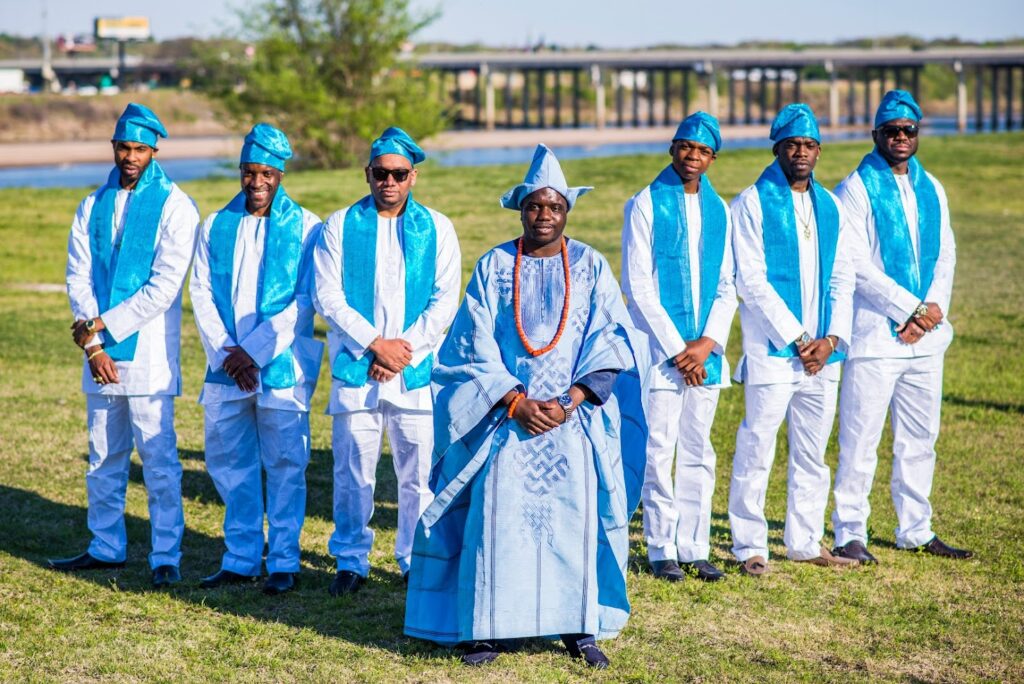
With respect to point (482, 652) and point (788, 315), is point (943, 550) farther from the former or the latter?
point (482, 652)

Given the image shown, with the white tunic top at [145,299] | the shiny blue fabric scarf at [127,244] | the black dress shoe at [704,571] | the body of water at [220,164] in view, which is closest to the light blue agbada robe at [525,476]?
the black dress shoe at [704,571]

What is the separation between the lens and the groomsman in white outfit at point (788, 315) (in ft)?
22.5

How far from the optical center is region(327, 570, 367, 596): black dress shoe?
6.62m

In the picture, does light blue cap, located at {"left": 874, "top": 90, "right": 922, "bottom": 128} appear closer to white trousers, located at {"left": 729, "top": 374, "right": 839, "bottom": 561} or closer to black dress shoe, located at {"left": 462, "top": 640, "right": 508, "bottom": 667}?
white trousers, located at {"left": 729, "top": 374, "right": 839, "bottom": 561}

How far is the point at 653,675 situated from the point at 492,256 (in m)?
1.92

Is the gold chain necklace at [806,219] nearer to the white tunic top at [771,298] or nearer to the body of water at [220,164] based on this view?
the white tunic top at [771,298]

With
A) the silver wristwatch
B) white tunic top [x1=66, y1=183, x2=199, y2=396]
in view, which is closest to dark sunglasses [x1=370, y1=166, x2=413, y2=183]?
white tunic top [x1=66, y1=183, x2=199, y2=396]

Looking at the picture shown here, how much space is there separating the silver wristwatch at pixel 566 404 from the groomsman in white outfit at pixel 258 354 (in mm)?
1722

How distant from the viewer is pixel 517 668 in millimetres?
5648

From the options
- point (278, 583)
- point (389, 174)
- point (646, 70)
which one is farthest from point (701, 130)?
point (646, 70)

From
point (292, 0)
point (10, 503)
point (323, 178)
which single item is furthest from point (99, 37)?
point (10, 503)

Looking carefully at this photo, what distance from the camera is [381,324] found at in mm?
6660

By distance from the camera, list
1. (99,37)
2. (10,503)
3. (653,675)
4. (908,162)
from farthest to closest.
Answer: (99,37)
(10,503)
(908,162)
(653,675)

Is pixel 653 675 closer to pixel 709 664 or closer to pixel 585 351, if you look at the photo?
pixel 709 664
